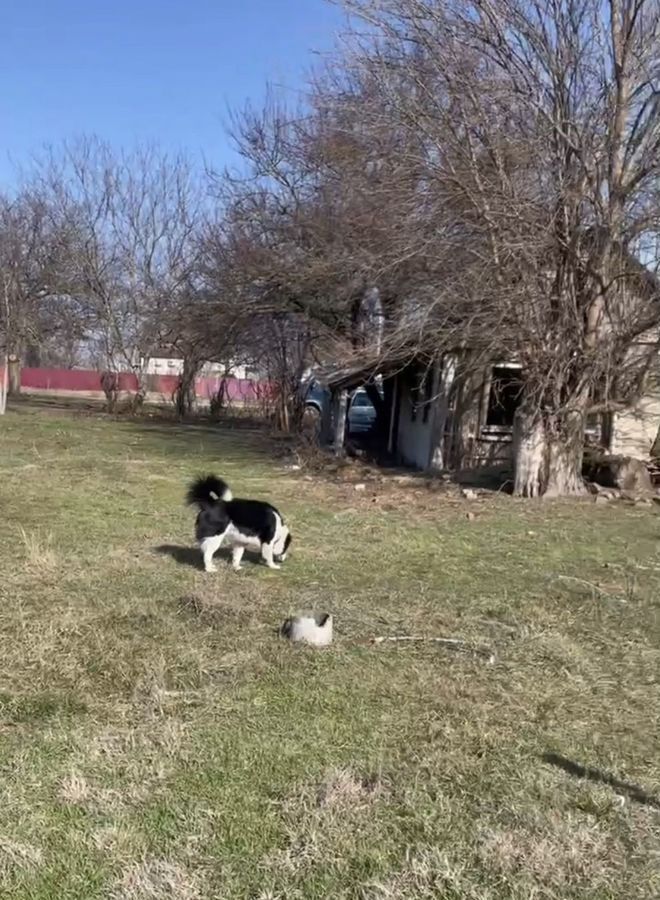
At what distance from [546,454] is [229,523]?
24.3 feet

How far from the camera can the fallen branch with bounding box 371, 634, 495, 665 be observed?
4996 mm

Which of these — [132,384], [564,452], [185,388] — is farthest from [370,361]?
[132,384]

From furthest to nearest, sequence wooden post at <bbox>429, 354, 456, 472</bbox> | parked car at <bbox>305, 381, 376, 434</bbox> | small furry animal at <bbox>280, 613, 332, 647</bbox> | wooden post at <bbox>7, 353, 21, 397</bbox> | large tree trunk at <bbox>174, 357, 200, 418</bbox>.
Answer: wooden post at <bbox>7, 353, 21, 397</bbox>, large tree trunk at <bbox>174, 357, 200, 418</bbox>, parked car at <bbox>305, 381, 376, 434</bbox>, wooden post at <bbox>429, 354, 456, 472</bbox>, small furry animal at <bbox>280, 613, 332, 647</bbox>

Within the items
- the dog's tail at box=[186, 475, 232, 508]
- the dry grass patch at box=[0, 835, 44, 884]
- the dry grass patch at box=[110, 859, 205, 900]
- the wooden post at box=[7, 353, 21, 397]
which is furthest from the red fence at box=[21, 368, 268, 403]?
the dry grass patch at box=[110, 859, 205, 900]

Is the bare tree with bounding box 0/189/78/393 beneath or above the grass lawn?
above

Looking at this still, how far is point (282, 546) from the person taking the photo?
23.3 ft

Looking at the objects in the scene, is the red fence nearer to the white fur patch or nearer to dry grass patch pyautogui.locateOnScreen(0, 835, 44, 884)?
the white fur patch

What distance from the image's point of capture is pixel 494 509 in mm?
11422

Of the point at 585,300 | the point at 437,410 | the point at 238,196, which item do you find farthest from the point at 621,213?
the point at 238,196

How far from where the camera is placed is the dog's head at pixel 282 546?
7027 millimetres

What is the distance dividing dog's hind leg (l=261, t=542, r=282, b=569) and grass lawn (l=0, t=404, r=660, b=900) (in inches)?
6.1

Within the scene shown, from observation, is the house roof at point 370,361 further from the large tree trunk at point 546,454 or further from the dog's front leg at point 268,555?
the dog's front leg at point 268,555

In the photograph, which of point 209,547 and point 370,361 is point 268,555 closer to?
point 209,547

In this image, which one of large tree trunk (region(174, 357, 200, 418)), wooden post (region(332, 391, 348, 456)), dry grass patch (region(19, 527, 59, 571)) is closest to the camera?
dry grass patch (region(19, 527, 59, 571))
